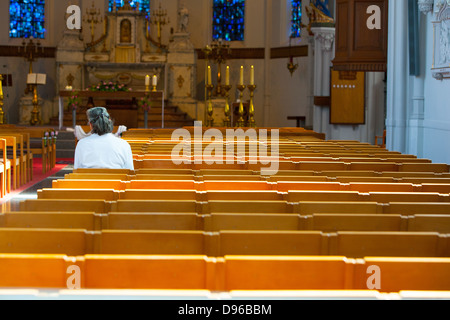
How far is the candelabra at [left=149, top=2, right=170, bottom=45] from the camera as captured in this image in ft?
71.5

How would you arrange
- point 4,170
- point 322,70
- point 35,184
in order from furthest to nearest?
point 322,70, point 35,184, point 4,170

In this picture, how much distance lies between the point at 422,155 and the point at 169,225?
26.6ft

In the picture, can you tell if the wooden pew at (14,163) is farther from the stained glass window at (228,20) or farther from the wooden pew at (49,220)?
the stained glass window at (228,20)

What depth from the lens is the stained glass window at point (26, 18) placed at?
73.2 ft

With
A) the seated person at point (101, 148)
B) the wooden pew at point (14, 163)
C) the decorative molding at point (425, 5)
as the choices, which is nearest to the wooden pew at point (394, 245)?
the seated person at point (101, 148)

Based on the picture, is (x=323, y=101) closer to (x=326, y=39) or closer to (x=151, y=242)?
(x=326, y=39)

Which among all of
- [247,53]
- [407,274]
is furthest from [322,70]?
[407,274]

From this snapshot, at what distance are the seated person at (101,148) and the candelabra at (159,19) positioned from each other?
53.6ft

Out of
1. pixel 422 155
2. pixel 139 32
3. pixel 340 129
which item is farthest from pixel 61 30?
pixel 422 155

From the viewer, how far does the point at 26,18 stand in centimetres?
2244

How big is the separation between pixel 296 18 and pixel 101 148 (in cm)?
1642

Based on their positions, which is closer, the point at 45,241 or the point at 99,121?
the point at 45,241

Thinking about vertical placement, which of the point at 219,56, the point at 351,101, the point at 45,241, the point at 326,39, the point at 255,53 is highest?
the point at 255,53

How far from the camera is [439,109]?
10312mm
